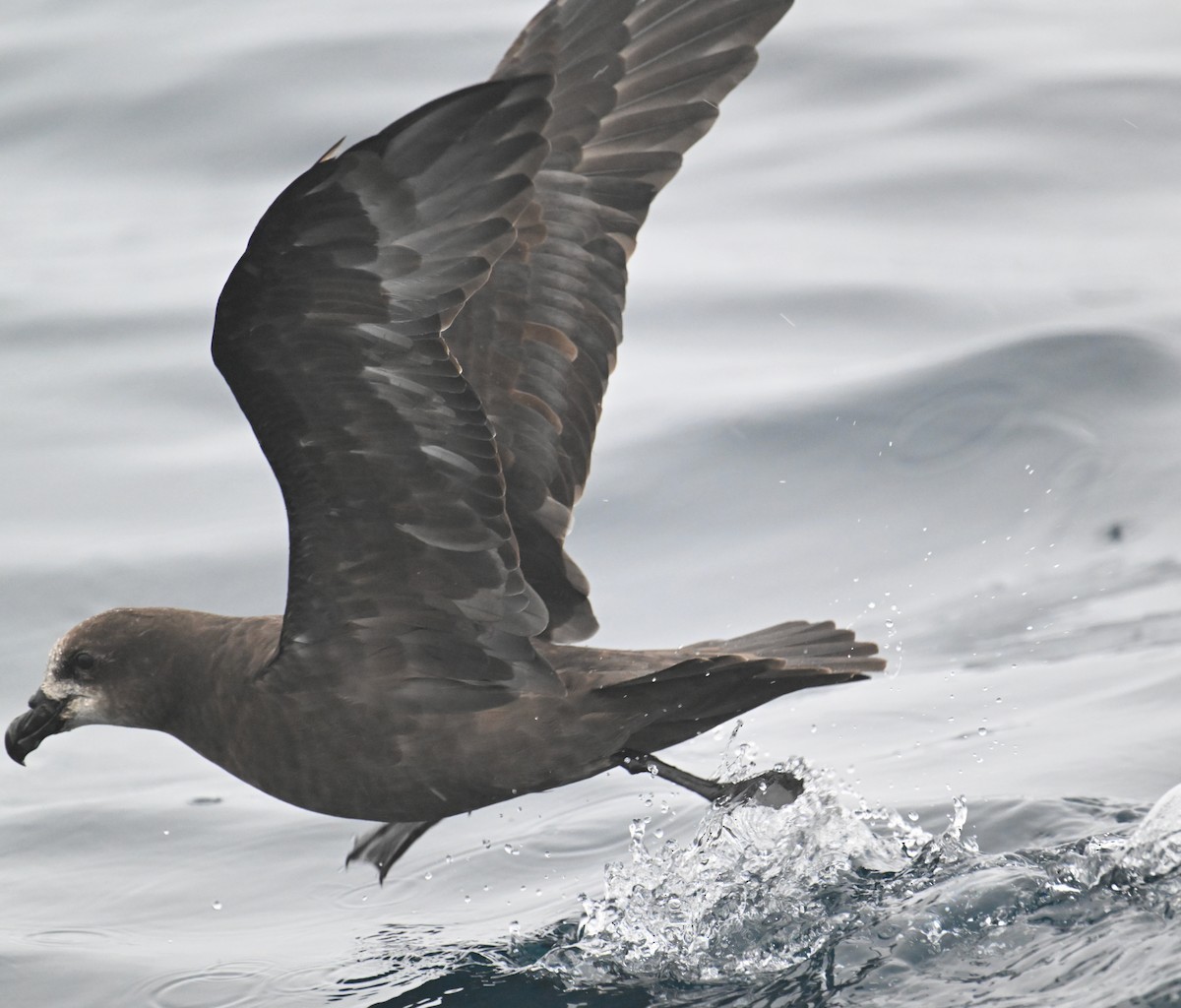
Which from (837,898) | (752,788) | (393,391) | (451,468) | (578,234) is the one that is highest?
(578,234)

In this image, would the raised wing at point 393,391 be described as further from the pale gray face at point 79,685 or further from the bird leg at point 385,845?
the bird leg at point 385,845

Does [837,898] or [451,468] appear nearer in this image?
[451,468]

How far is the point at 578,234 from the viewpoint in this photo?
5102 millimetres

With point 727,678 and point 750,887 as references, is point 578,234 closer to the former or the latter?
point 727,678

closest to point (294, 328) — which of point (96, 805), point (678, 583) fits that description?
point (96, 805)

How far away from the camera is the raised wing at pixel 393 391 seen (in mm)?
3822

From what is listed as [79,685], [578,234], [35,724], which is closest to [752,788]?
[578,234]

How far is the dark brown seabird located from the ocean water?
51 cm

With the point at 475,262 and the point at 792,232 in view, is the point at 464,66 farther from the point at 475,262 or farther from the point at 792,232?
the point at 475,262

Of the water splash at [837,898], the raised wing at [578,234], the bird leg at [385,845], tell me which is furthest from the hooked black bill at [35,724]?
the water splash at [837,898]

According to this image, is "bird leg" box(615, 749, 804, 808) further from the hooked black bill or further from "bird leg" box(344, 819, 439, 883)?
the hooked black bill

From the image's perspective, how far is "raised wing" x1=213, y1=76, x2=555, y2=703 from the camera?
3.82 m

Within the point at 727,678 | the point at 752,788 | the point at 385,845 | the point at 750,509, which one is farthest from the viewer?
the point at 750,509

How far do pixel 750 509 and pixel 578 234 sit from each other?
117 inches
